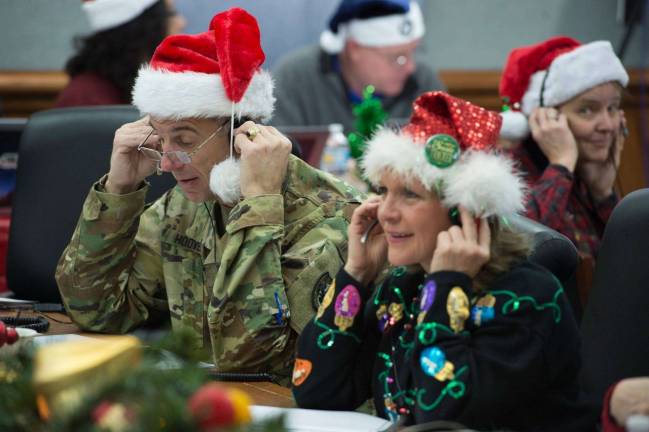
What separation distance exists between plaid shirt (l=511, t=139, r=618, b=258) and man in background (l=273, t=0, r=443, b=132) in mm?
1714

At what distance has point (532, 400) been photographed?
1750 millimetres

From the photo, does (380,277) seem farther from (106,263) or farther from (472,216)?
(106,263)

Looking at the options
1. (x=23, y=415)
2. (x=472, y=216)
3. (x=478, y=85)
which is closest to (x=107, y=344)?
(x=23, y=415)

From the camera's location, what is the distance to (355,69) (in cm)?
536

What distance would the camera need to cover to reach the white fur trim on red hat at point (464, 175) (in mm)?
1762

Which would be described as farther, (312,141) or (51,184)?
(312,141)

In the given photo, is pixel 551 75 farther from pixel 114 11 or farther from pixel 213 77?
pixel 114 11

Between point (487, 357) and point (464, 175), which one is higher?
point (464, 175)

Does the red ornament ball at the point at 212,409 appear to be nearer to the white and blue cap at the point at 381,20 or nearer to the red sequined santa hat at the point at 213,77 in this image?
the red sequined santa hat at the point at 213,77

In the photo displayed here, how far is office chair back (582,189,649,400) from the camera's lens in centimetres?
206

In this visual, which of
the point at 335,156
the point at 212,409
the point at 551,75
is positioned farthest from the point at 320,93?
the point at 212,409

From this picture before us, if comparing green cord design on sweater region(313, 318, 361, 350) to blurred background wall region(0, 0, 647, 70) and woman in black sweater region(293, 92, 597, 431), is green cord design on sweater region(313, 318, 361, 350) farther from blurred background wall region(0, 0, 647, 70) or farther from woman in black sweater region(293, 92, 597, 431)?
blurred background wall region(0, 0, 647, 70)

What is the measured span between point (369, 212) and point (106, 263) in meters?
0.83

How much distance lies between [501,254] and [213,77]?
0.89 meters
